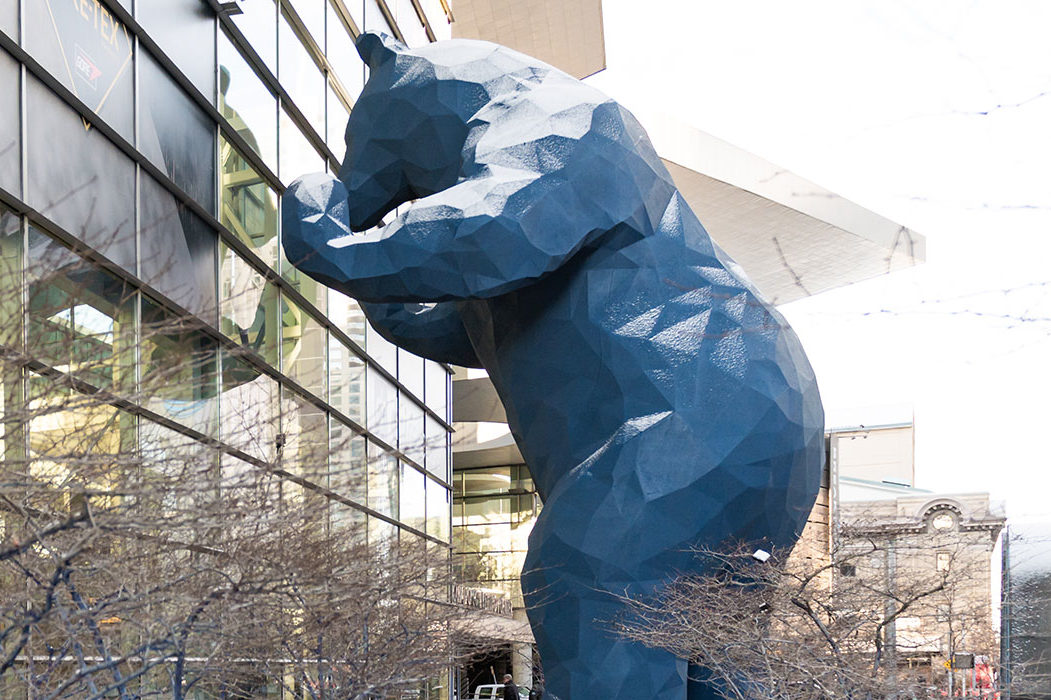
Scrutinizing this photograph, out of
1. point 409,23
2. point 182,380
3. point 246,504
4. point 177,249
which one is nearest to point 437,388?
point 409,23

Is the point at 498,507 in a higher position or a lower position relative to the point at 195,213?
lower

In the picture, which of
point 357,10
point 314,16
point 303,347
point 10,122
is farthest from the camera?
point 357,10

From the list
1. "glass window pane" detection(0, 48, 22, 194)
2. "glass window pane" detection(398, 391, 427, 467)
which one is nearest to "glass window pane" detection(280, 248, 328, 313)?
"glass window pane" detection(398, 391, 427, 467)

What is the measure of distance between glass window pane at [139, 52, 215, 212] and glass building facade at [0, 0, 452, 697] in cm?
2

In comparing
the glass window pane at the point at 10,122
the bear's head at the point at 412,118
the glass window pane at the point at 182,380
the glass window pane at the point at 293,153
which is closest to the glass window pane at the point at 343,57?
the glass window pane at the point at 293,153

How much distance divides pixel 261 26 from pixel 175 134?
7.96 ft

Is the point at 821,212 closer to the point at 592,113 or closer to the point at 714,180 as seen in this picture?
the point at 714,180

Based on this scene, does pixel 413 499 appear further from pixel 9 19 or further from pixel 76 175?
pixel 9 19

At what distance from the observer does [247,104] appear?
35.5 feet

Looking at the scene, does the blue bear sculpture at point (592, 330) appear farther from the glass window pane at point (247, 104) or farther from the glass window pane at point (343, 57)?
the glass window pane at point (343, 57)

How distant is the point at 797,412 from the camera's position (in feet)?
17.4

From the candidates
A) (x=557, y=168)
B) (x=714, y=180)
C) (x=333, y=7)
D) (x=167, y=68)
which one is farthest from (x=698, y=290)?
(x=714, y=180)

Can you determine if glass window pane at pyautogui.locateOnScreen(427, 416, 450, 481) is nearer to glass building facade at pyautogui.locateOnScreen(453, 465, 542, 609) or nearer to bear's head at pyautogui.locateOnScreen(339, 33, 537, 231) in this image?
bear's head at pyautogui.locateOnScreen(339, 33, 537, 231)

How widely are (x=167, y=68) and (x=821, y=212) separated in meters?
18.6
